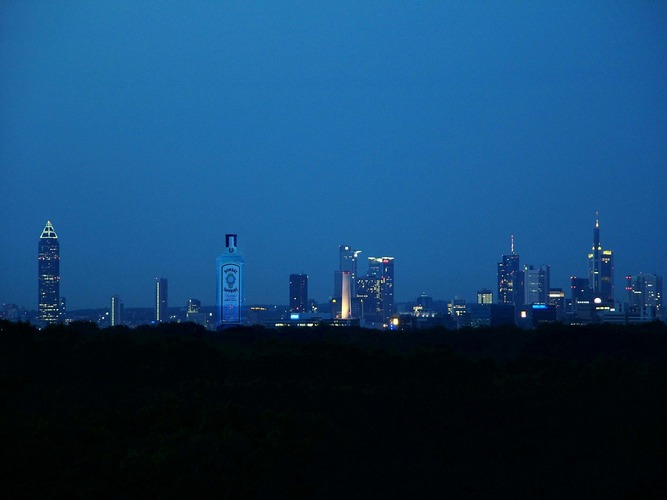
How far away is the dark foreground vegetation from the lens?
22.6 meters

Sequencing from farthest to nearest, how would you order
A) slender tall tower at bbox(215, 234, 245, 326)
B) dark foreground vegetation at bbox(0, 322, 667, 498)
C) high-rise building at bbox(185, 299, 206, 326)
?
1. high-rise building at bbox(185, 299, 206, 326)
2. slender tall tower at bbox(215, 234, 245, 326)
3. dark foreground vegetation at bbox(0, 322, 667, 498)

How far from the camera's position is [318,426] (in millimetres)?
26562

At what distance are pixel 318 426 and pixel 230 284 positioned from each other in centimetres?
3053

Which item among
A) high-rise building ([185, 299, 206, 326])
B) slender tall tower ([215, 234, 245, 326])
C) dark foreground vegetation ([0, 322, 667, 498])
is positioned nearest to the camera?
dark foreground vegetation ([0, 322, 667, 498])

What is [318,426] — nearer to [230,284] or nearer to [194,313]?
[230,284]

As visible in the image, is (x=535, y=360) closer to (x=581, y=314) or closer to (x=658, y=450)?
(x=658, y=450)

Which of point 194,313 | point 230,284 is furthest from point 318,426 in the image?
point 194,313

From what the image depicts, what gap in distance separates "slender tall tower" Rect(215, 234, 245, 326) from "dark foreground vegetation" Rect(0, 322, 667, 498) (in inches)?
515

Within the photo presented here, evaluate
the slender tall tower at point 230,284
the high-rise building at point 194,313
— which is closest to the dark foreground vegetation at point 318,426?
the slender tall tower at point 230,284

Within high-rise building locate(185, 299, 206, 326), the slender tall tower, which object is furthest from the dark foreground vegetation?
high-rise building locate(185, 299, 206, 326)

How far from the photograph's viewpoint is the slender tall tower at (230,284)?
184 ft

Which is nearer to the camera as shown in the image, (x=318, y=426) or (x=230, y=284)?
(x=318, y=426)

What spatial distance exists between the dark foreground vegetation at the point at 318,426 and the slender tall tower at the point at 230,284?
1309cm

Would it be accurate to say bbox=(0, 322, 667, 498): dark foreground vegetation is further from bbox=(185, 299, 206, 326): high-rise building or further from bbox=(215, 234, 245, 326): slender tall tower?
bbox=(185, 299, 206, 326): high-rise building
